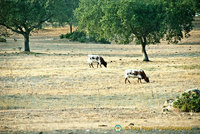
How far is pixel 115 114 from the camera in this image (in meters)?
12.9

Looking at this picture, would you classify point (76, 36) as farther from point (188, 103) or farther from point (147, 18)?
point (188, 103)

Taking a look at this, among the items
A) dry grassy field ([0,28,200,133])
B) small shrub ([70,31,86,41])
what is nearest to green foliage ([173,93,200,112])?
dry grassy field ([0,28,200,133])

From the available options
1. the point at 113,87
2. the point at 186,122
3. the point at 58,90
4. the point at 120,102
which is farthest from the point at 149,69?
the point at 186,122

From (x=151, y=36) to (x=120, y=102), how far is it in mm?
20569

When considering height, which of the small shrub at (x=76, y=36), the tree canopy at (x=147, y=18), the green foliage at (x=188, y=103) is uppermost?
the tree canopy at (x=147, y=18)

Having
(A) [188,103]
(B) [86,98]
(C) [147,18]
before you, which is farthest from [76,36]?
(A) [188,103]

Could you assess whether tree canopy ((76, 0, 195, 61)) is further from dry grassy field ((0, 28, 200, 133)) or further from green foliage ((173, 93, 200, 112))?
green foliage ((173, 93, 200, 112))

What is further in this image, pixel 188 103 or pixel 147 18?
pixel 147 18

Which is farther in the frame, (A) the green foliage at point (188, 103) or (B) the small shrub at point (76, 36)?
(B) the small shrub at point (76, 36)

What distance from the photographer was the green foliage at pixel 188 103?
1330cm

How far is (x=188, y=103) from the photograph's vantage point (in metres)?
13.4

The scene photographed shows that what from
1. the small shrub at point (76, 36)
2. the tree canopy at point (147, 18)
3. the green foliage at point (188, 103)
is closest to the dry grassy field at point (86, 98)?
the green foliage at point (188, 103)

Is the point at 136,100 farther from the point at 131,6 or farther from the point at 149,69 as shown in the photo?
the point at 131,6

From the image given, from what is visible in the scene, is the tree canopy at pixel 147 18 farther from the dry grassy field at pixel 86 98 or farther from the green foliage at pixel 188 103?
the green foliage at pixel 188 103
